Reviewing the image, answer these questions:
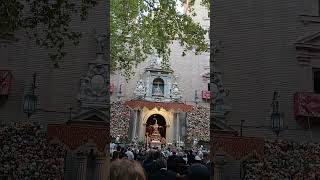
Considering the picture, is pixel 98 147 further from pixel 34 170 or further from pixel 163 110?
pixel 163 110

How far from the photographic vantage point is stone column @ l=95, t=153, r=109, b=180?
2.76m

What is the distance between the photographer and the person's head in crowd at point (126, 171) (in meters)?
1.21

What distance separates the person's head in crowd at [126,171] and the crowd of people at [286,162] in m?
1.72

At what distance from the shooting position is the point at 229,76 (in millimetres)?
2885

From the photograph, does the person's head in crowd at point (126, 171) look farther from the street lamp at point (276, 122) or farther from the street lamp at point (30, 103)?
the street lamp at point (276, 122)

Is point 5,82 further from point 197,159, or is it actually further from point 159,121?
point 159,121

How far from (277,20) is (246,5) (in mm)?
251

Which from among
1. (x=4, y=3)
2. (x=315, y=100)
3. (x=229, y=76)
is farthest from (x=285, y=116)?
(x=4, y=3)

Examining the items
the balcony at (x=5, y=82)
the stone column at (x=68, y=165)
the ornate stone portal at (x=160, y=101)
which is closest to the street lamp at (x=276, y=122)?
the stone column at (x=68, y=165)

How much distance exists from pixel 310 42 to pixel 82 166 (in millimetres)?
1800

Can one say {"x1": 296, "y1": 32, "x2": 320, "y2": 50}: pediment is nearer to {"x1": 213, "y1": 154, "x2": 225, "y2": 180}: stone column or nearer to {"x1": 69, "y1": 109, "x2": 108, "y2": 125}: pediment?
{"x1": 213, "y1": 154, "x2": 225, "y2": 180}: stone column

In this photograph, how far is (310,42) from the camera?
2.89m

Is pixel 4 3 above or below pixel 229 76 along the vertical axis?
above

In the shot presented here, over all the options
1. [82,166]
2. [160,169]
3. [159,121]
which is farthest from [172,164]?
[159,121]
